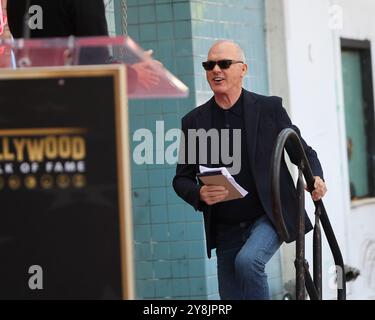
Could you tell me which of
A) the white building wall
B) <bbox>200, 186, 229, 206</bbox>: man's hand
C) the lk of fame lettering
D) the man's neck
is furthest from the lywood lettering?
the white building wall

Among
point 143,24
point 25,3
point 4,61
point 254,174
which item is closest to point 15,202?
point 4,61

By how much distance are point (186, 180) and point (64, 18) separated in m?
1.61

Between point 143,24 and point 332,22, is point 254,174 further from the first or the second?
point 332,22

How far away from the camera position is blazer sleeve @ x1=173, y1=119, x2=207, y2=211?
5820 millimetres

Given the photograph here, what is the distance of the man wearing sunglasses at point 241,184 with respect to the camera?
5.66 meters

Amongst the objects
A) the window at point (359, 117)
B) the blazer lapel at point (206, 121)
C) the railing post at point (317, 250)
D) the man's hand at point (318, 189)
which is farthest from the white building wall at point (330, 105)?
the blazer lapel at point (206, 121)

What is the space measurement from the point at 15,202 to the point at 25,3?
148 cm

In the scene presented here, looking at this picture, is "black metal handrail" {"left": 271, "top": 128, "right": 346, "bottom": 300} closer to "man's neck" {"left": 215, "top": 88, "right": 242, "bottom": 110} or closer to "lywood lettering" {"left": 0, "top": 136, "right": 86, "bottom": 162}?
"man's neck" {"left": 215, "top": 88, "right": 242, "bottom": 110}

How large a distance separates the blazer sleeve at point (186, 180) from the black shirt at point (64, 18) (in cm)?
135

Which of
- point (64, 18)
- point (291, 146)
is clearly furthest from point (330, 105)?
point (64, 18)

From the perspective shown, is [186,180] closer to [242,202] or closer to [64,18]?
[242,202]

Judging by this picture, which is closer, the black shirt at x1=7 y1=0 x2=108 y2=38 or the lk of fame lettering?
the lk of fame lettering

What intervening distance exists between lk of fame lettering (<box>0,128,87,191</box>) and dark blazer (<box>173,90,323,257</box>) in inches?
91.7

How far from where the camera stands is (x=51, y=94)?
3.48 meters
